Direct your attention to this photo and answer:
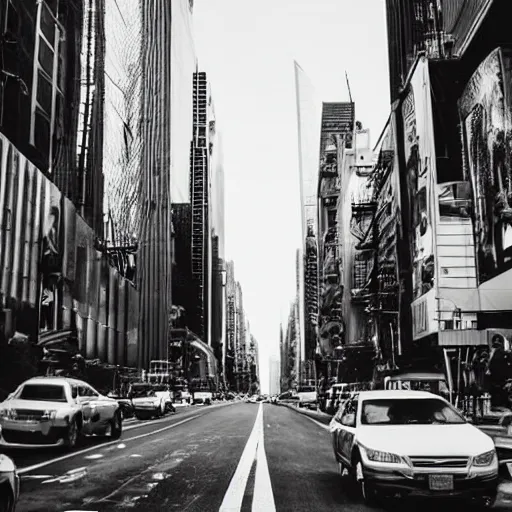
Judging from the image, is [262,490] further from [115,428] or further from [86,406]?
[115,428]

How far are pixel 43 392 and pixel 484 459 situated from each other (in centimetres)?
1197

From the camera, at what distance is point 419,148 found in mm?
48656

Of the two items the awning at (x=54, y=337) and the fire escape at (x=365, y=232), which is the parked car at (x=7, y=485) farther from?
the fire escape at (x=365, y=232)

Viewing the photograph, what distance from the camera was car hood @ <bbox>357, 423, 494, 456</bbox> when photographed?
8.02 m

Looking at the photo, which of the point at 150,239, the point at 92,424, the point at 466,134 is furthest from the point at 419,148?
the point at 150,239

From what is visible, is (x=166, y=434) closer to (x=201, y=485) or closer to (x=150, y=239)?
(x=201, y=485)

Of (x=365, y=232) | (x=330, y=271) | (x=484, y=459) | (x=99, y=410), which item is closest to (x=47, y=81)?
(x=99, y=410)

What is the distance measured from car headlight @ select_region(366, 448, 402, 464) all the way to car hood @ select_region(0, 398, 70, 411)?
9617mm

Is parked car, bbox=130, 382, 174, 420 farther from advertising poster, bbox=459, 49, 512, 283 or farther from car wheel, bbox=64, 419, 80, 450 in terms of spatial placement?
car wheel, bbox=64, 419, 80, 450

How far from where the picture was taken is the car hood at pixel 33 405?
627 inches

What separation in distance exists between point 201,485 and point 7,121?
114 feet

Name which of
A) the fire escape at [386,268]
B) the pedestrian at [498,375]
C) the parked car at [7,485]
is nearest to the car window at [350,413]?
the parked car at [7,485]

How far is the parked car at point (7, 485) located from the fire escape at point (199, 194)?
523ft

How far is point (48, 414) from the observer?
1580 centimetres
